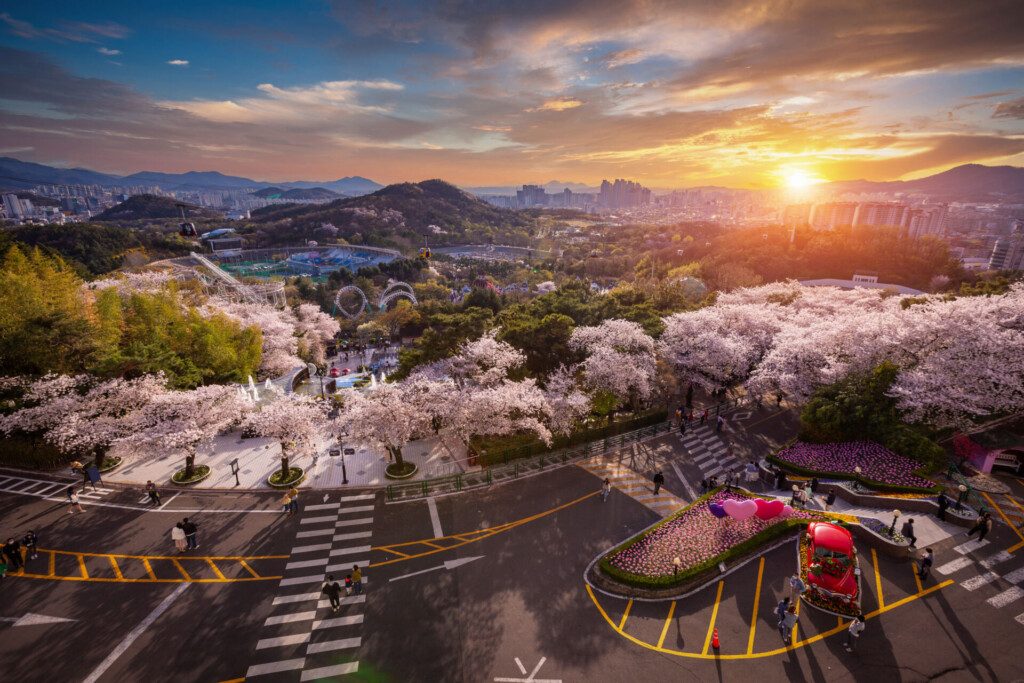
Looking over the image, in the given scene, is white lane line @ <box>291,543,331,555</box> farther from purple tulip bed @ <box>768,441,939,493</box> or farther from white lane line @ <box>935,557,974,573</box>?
white lane line @ <box>935,557,974,573</box>

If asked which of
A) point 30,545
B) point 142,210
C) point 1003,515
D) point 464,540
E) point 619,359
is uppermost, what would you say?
point 142,210

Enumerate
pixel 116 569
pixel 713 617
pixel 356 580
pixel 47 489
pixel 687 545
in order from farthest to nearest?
pixel 47 489
pixel 687 545
pixel 116 569
pixel 356 580
pixel 713 617

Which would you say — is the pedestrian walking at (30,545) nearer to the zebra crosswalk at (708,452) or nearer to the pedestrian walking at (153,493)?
the pedestrian walking at (153,493)

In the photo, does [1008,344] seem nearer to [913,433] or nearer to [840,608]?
[913,433]

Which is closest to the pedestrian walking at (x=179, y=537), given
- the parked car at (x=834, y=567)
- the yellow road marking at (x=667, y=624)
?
the yellow road marking at (x=667, y=624)

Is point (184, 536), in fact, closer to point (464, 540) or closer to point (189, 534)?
point (189, 534)

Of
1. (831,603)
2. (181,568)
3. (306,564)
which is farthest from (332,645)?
(831,603)
